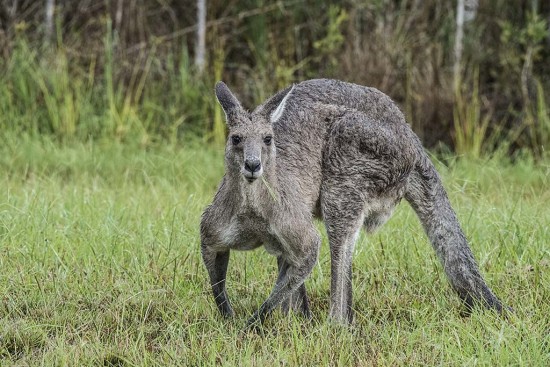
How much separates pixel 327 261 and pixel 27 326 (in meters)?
1.95

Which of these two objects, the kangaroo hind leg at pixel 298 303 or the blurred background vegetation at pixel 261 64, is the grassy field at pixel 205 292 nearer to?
the kangaroo hind leg at pixel 298 303

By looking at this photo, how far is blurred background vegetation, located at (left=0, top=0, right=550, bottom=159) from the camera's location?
9.78 meters

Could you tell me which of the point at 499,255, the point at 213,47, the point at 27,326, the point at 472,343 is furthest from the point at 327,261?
the point at 213,47

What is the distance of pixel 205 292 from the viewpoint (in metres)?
5.43

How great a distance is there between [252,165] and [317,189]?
830mm

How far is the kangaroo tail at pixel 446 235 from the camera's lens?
5.09 meters

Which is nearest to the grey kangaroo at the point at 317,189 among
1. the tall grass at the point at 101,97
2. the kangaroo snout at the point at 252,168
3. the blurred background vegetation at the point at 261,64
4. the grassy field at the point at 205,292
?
the kangaroo snout at the point at 252,168

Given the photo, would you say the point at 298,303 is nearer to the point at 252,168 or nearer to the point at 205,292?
the point at 205,292

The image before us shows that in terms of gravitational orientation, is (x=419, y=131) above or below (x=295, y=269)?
below

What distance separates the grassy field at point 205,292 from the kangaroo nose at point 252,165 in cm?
78

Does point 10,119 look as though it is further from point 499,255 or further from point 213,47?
point 499,255

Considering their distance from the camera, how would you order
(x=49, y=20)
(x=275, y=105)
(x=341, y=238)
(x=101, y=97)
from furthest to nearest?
(x=49, y=20) < (x=101, y=97) < (x=341, y=238) < (x=275, y=105)

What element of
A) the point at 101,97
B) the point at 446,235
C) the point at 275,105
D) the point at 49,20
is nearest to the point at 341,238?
the point at 446,235

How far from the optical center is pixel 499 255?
19.0 feet
